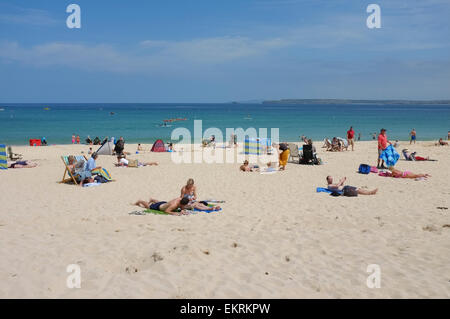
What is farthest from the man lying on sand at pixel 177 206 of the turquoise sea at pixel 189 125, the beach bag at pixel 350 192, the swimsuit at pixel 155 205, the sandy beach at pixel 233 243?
the turquoise sea at pixel 189 125

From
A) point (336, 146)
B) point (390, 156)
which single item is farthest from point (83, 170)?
point (336, 146)

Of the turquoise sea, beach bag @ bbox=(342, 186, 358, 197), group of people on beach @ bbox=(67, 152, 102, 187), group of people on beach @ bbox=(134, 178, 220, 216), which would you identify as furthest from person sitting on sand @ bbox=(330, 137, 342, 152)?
the turquoise sea

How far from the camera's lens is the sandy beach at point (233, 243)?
12.5 feet

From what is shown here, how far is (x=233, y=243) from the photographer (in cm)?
517

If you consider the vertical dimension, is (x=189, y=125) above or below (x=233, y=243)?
above

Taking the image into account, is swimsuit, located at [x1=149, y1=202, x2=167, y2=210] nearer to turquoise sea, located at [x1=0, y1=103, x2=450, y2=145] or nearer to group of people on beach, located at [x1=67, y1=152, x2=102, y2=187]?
group of people on beach, located at [x1=67, y1=152, x2=102, y2=187]

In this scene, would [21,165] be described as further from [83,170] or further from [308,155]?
[308,155]

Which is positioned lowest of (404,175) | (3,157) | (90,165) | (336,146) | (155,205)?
(155,205)

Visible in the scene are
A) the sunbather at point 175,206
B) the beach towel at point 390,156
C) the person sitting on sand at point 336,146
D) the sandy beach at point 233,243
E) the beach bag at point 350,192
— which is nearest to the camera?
the sandy beach at point 233,243

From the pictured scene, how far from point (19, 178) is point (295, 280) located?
10.3m

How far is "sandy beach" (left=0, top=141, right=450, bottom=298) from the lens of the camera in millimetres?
3820

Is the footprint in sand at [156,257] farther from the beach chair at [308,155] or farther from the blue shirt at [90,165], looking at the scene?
the beach chair at [308,155]

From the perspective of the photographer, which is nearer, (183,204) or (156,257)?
(156,257)
